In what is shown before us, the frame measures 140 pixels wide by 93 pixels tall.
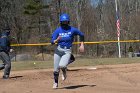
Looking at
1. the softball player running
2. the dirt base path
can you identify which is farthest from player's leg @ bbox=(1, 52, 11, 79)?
the softball player running

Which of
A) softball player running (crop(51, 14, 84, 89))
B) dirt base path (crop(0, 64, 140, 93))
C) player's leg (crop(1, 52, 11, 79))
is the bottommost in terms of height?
dirt base path (crop(0, 64, 140, 93))

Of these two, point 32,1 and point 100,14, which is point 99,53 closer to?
point 32,1

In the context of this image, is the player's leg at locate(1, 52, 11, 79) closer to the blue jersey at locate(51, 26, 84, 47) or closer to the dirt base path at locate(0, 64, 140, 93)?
the dirt base path at locate(0, 64, 140, 93)

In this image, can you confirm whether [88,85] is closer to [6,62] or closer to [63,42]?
[63,42]

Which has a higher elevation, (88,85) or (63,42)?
(63,42)

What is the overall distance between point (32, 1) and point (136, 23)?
14.6 metres

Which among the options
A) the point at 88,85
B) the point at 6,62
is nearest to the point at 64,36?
the point at 88,85

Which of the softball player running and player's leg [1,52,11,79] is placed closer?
the softball player running

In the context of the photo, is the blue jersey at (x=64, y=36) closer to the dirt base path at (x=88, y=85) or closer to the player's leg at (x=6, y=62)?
the dirt base path at (x=88, y=85)

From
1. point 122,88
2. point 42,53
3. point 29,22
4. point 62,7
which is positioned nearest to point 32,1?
point 29,22

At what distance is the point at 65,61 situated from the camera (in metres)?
12.5

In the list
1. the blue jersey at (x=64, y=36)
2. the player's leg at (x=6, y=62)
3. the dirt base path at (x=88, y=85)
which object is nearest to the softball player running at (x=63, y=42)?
the blue jersey at (x=64, y=36)

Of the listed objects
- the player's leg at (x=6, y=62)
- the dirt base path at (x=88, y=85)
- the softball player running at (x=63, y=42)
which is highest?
the softball player running at (x=63, y=42)

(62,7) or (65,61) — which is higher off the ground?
(62,7)
